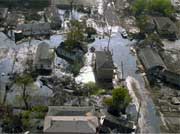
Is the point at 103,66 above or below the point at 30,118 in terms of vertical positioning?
above

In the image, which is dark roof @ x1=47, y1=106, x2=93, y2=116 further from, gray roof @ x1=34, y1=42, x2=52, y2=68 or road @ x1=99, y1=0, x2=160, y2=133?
gray roof @ x1=34, y1=42, x2=52, y2=68

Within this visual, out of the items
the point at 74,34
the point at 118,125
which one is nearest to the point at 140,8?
the point at 74,34

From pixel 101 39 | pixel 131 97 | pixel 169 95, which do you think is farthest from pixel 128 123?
pixel 101 39

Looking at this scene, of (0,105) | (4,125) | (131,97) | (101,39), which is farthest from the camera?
(101,39)

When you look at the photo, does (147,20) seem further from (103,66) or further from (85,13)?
(103,66)

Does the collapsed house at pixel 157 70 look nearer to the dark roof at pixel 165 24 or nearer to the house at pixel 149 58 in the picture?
the house at pixel 149 58

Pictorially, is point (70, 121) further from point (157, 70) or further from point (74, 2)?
point (74, 2)

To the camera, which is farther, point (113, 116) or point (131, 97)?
point (131, 97)
